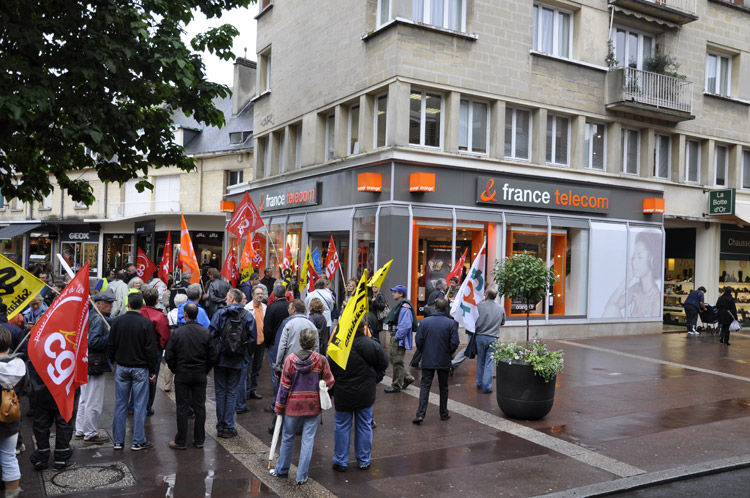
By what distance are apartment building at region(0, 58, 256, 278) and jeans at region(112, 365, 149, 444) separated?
70.8 ft

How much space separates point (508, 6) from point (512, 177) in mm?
4724

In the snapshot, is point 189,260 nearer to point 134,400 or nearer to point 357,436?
point 134,400

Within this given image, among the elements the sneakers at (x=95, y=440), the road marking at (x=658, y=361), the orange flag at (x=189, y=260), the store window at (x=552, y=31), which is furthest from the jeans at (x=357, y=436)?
the store window at (x=552, y=31)

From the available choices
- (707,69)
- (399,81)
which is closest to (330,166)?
(399,81)

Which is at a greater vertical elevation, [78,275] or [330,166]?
[330,166]

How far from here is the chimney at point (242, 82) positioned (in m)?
30.5

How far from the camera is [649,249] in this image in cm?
2028

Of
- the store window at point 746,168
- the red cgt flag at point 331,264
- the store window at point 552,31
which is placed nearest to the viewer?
the red cgt flag at point 331,264

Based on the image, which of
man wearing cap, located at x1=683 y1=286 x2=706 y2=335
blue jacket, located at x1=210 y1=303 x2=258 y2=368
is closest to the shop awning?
blue jacket, located at x1=210 y1=303 x2=258 y2=368

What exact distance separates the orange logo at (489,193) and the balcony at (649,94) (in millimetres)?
5185

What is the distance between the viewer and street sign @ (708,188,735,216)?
21.2 meters

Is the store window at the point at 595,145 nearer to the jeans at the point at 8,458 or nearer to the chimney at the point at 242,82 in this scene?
the jeans at the point at 8,458

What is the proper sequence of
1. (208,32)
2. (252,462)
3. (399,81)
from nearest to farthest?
(252,462) < (208,32) < (399,81)

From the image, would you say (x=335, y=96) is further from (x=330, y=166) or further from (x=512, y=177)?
(x=512, y=177)
